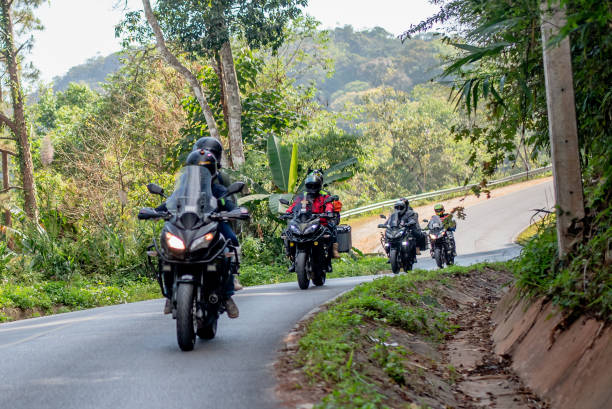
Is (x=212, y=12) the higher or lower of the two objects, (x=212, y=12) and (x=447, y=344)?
the higher

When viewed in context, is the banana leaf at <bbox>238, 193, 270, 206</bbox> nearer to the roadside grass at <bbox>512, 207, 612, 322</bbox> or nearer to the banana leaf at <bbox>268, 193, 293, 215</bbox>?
the banana leaf at <bbox>268, 193, 293, 215</bbox>

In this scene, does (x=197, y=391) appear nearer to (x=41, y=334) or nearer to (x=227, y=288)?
(x=227, y=288)

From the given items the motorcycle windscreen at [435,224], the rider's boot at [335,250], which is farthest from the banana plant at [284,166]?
the rider's boot at [335,250]

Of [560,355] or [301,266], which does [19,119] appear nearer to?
[301,266]

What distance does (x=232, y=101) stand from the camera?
2406cm

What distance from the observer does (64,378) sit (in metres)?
6.60

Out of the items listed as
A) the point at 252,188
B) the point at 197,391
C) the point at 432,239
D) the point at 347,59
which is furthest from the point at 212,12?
the point at 347,59

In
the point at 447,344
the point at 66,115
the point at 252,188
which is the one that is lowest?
the point at 447,344

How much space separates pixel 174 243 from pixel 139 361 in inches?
46.5

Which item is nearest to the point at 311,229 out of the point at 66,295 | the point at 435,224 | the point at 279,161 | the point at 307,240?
the point at 307,240

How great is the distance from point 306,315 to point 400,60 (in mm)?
95014

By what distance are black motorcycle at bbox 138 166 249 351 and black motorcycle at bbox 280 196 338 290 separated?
5.85 metres

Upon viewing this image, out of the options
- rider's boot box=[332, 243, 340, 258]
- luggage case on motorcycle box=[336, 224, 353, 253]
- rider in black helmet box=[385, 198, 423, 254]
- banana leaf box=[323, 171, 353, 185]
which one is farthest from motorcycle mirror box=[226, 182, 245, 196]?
banana leaf box=[323, 171, 353, 185]

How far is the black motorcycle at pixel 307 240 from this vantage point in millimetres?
13859
